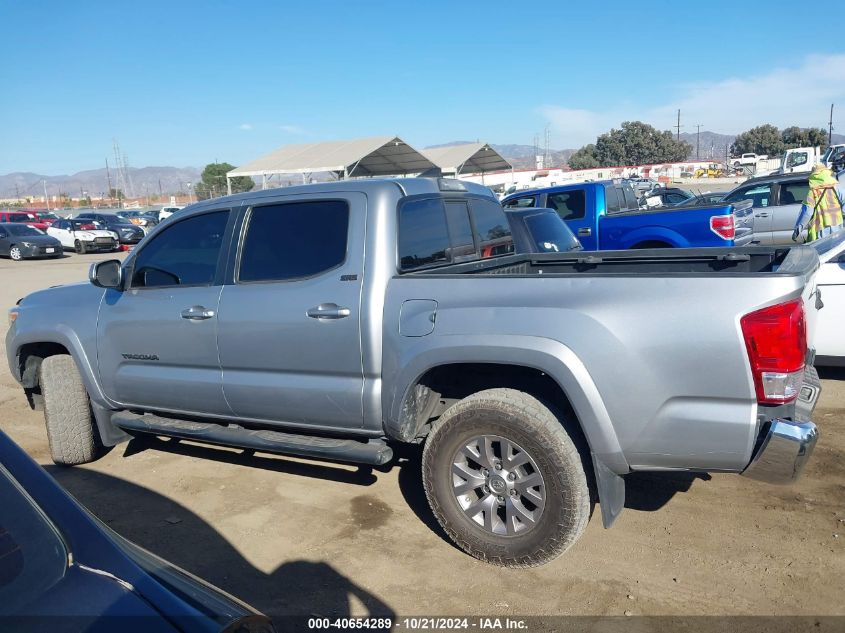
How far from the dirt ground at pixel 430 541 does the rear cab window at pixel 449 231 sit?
1.57 m

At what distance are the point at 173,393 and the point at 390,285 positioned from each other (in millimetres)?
1804

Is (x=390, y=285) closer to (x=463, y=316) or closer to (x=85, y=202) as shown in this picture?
(x=463, y=316)

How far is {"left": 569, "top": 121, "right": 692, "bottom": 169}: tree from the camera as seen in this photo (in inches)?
3438

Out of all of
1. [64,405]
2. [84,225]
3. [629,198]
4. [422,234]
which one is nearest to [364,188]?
[422,234]

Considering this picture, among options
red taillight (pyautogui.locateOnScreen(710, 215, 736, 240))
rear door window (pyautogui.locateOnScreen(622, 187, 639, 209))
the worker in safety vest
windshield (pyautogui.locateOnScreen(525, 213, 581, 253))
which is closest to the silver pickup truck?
windshield (pyautogui.locateOnScreen(525, 213, 581, 253))

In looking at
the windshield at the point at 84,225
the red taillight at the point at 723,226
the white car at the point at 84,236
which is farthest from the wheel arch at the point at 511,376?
the windshield at the point at 84,225

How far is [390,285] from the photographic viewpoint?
3711 millimetres

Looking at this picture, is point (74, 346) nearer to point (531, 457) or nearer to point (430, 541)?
point (430, 541)

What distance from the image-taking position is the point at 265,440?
13.6 ft

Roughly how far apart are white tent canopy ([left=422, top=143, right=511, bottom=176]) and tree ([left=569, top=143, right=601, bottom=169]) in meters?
49.6

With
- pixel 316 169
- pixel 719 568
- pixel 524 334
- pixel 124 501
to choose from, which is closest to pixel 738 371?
pixel 524 334

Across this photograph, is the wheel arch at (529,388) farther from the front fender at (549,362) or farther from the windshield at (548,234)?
the windshield at (548,234)

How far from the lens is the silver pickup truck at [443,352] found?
9.64ft

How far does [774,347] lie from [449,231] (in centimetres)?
215
